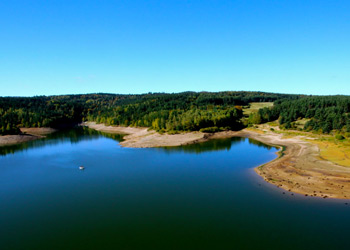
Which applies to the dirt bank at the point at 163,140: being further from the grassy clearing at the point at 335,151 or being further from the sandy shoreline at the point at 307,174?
the grassy clearing at the point at 335,151

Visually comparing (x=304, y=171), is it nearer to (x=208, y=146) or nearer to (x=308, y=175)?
(x=308, y=175)

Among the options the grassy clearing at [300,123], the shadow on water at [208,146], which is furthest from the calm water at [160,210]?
the grassy clearing at [300,123]

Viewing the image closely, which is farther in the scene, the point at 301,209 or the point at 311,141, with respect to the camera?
the point at 311,141

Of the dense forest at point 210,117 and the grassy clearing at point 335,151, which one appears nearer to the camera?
the grassy clearing at point 335,151

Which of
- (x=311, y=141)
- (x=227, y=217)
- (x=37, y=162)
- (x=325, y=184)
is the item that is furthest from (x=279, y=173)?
(x=37, y=162)

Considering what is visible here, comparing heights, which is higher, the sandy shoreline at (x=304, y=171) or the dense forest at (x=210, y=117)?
the dense forest at (x=210, y=117)

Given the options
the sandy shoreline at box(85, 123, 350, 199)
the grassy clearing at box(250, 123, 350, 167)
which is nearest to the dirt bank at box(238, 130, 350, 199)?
the sandy shoreline at box(85, 123, 350, 199)

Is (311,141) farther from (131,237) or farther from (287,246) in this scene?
(131,237)

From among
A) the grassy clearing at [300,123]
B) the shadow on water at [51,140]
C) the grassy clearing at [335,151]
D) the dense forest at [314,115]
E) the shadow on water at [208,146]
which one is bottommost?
the shadow on water at [51,140]
